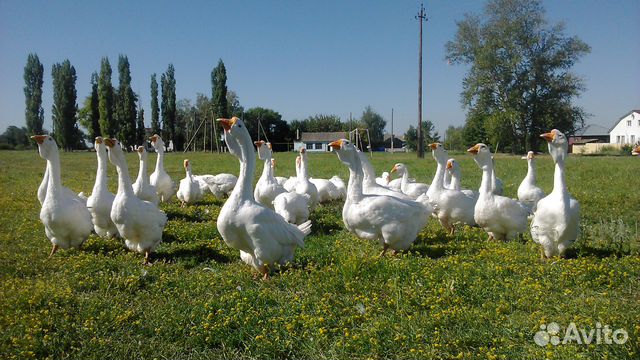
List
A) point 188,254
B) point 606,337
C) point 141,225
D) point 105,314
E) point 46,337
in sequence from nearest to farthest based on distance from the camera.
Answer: point 606,337
point 46,337
point 105,314
point 141,225
point 188,254

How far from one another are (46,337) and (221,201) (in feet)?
30.8

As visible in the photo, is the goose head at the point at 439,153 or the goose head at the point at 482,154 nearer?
the goose head at the point at 482,154

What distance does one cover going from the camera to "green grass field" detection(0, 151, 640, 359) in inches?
150

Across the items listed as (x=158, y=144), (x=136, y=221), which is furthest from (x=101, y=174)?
(x=158, y=144)

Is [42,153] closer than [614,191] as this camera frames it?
Yes

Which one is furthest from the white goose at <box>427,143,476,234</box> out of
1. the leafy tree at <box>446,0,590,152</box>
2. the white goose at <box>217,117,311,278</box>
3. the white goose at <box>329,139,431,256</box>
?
the leafy tree at <box>446,0,590,152</box>

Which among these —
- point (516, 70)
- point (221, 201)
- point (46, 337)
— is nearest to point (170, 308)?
point (46, 337)

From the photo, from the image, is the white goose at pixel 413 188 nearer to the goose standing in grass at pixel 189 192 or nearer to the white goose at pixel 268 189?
the white goose at pixel 268 189

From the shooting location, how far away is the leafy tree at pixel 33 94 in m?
43.9

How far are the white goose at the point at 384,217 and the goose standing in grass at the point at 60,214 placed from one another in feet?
13.3

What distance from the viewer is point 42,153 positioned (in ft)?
24.0

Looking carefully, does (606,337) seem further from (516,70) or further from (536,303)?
(516,70)

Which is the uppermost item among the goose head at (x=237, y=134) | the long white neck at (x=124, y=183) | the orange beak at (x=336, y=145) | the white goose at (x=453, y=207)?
the goose head at (x=237, y=134)

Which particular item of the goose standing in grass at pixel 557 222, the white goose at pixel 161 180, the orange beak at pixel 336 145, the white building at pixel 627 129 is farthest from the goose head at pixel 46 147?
the white building at pixel 627 129
